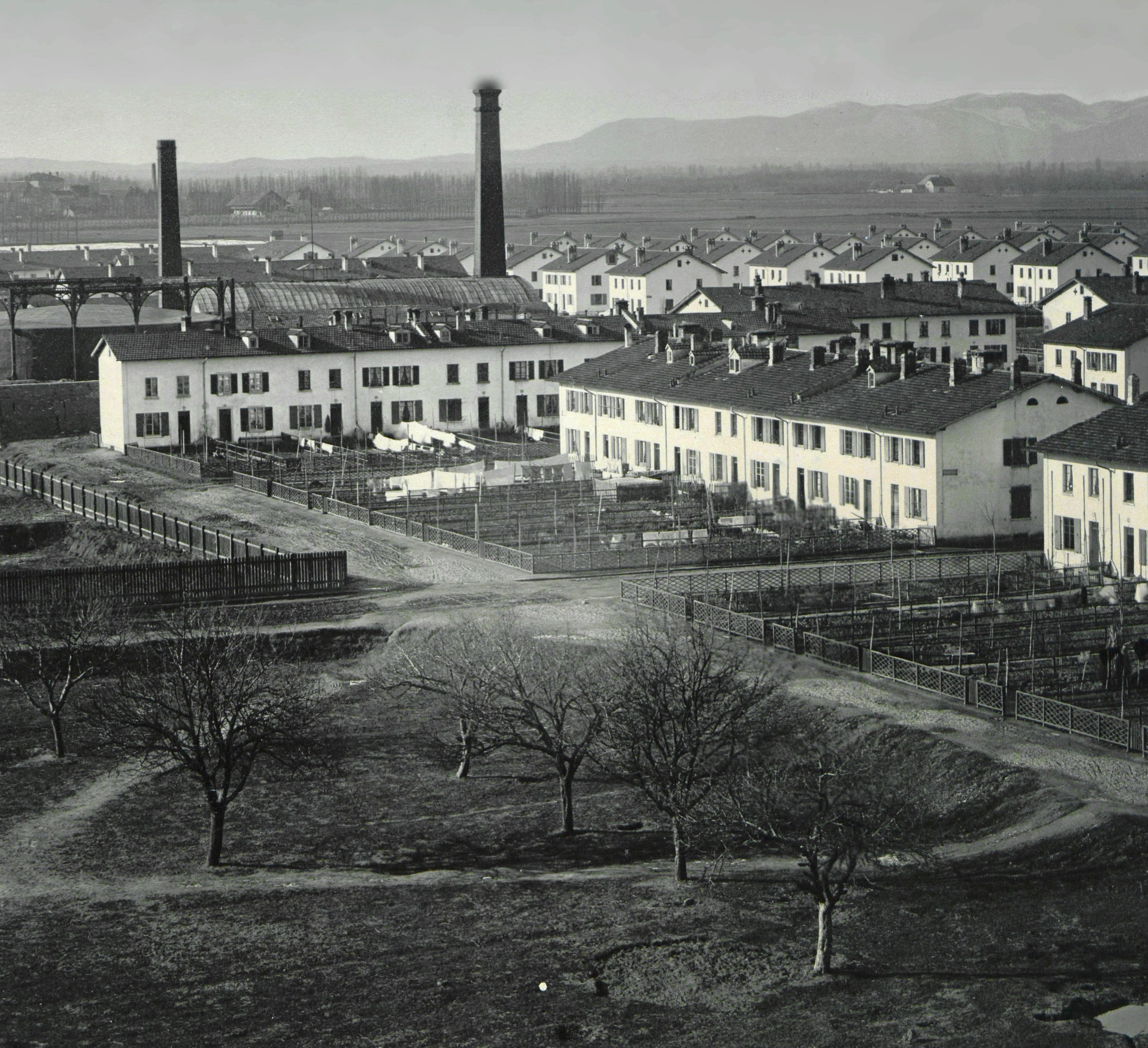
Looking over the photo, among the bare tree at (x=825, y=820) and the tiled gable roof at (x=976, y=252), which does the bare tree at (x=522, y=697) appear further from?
the tiled gable roof at (x=976, y=252)

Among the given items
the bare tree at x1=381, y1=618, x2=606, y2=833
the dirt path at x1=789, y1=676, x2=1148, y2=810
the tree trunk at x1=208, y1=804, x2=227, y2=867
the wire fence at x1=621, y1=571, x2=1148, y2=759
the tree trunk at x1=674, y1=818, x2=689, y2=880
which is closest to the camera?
the tree trunk at x1=674, y1=818, x2=689, y2=880

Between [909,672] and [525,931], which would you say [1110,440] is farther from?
[525,931]

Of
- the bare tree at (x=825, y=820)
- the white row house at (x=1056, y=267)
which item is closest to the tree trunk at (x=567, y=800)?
the bare tree at (x=825, y=820)

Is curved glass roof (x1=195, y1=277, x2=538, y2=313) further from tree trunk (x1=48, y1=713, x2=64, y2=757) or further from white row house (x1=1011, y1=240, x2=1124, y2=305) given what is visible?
tree trunk (x1=48, y1=713, x2=64, y2=757)

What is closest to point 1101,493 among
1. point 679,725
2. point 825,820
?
point 679,725

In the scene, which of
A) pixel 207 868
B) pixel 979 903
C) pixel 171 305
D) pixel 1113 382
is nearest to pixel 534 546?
pixel 207 868

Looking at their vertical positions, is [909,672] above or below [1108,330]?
below

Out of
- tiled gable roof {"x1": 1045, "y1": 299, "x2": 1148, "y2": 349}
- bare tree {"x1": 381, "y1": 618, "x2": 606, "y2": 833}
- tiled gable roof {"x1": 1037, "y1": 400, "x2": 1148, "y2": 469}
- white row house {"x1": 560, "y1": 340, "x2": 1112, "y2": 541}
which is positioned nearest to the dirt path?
bare tree {"x1": 381, "y1": 618, "x2": 606, "y2": 833}
